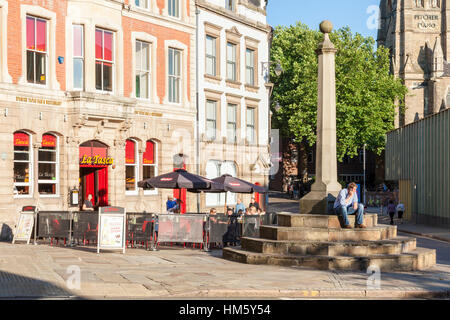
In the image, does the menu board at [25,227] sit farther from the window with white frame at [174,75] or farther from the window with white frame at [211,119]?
the window with white frame at [211,119]

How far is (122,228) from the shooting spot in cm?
1866

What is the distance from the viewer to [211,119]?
1372 inches

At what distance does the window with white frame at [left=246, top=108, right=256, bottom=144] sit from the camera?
38500 mm

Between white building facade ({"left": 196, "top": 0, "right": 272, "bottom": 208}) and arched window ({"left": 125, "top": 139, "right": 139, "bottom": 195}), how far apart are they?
4906mm

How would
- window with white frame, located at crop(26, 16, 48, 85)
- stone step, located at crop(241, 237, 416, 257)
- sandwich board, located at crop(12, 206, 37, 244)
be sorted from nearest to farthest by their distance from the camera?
stone step, located at crop(241, 237, 416, 257), sandwich board, located at crop(12, 206, 37, 244), window with white frame, located at crop(26, 16, 48, 85)

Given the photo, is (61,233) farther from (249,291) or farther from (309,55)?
(309,55)

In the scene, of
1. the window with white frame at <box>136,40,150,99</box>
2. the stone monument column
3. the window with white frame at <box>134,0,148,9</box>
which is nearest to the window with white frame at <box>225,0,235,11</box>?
the window with white frame at <box>134,0,148,9</box>

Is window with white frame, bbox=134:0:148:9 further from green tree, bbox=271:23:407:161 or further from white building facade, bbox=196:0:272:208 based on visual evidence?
green tree, bbox=271:23:407:161

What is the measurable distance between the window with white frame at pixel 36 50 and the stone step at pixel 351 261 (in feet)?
40.0

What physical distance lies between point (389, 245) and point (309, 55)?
48375mm

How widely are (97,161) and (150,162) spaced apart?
3.66 m

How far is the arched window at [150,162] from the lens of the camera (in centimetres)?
2992

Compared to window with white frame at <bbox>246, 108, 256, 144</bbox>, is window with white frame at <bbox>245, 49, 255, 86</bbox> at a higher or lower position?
higher

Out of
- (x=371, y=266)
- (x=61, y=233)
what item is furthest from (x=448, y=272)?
(x=61, y=233)
